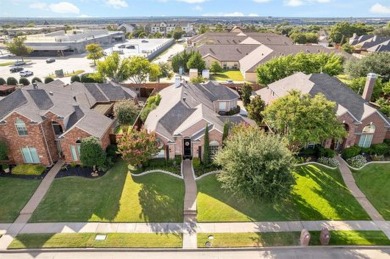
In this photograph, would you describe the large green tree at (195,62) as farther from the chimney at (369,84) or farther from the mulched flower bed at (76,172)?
the mulched flower bed at (76,172)

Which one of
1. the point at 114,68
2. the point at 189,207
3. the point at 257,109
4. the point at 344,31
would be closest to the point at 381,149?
the point at 257,109

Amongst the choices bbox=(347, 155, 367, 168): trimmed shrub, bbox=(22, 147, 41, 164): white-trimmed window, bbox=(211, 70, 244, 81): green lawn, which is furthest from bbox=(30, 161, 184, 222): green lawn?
bbox=(211, 70, 244, 81): green lawn

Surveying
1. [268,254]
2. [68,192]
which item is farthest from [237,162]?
[68,192]

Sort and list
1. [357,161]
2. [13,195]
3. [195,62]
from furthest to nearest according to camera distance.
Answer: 1. [195,62]
2. [357,161]
3. [13,195]

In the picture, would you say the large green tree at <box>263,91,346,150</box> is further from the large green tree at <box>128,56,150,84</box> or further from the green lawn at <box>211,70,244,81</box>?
the green lawn at <box>211,70,244,81</box>

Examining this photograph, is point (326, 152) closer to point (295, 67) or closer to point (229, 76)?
point (295, 67)

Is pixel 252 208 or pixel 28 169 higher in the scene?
pixel 28 169

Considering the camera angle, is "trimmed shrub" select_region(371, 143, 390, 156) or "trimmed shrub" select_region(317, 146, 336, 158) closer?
"trimmed shrub" select_region(317, 146, 336, 158)

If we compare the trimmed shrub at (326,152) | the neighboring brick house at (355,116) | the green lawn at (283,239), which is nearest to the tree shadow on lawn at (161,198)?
the green lawn at (283,239)
